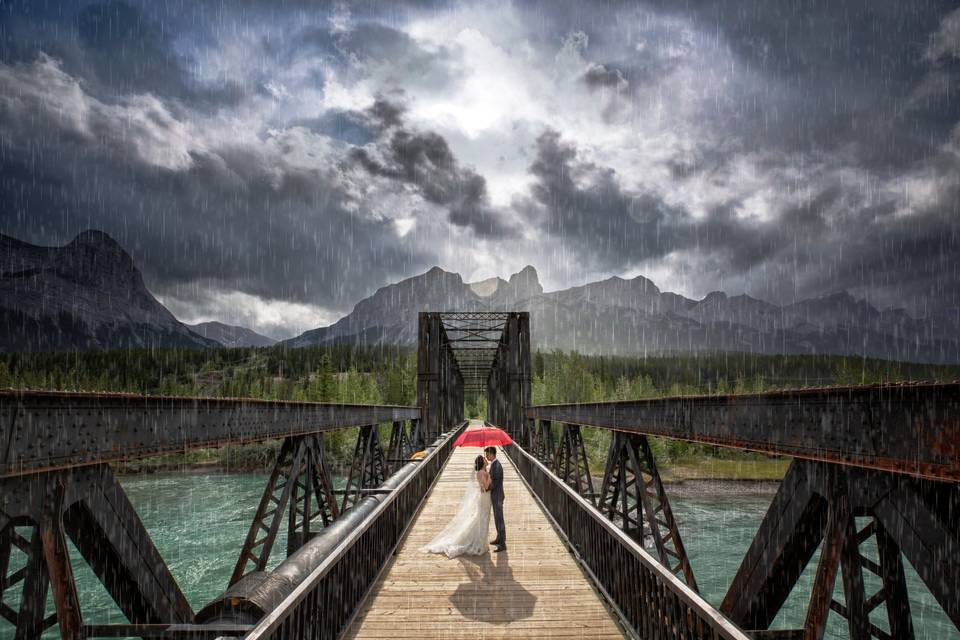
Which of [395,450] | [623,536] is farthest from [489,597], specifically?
[395,450]

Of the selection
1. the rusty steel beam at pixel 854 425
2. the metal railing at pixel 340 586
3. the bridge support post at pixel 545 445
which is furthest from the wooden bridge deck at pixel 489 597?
the bridge support post at pixel 545 445

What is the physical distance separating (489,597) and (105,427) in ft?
15.5

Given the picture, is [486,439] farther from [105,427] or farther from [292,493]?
[105,427]

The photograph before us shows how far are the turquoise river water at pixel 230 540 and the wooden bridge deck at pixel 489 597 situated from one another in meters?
15.3

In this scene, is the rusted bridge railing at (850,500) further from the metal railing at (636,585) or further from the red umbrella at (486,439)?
the red umbrella at (486,439)

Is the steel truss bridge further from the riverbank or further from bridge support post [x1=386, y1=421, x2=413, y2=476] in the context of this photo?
the riverbank

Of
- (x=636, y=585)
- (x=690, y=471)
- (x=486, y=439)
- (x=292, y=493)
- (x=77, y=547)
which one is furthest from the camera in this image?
(x=690, y=471)

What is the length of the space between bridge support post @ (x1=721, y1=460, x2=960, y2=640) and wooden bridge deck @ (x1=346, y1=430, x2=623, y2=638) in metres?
1.79

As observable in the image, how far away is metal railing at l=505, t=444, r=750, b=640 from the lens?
3684 millimetres

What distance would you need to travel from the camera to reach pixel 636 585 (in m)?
5.13

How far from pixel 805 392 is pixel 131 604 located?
238 inches

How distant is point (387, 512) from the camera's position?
794 cm

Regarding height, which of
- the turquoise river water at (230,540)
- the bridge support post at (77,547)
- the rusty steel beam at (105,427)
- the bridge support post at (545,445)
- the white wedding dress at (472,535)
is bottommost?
the turquoise river water at (230,540)

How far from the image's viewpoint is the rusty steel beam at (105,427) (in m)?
3.27
